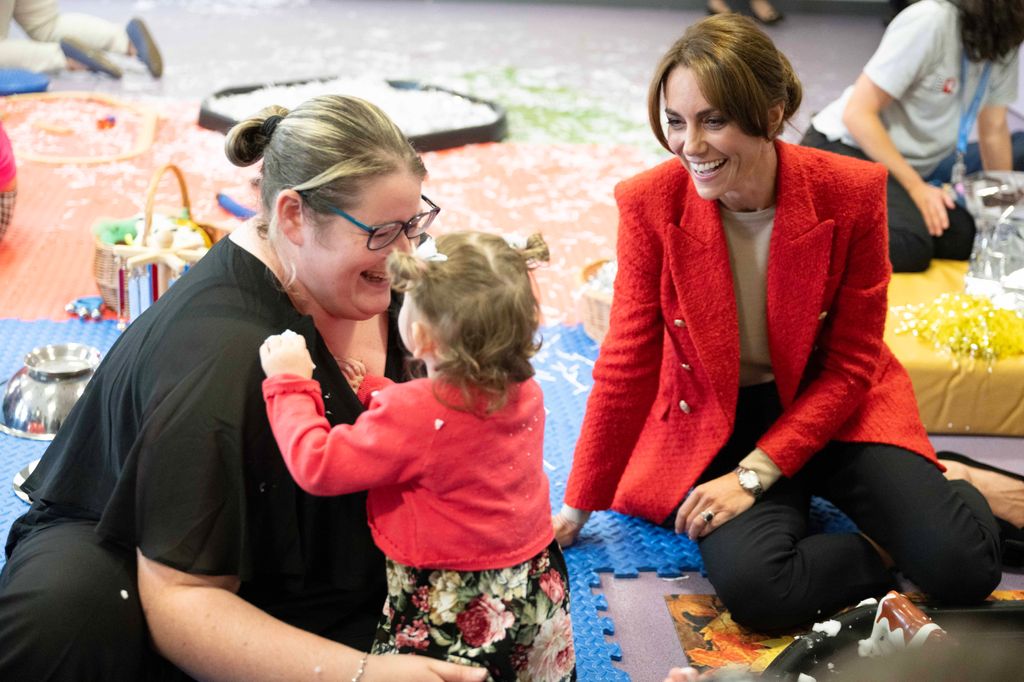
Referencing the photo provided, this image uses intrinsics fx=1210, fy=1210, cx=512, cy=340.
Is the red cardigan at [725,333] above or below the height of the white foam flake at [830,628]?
above

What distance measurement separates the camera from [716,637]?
2131 millimetres

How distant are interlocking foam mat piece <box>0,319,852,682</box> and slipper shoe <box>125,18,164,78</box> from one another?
2.84 metres

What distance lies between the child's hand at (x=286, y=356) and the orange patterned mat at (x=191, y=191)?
187 centimetres

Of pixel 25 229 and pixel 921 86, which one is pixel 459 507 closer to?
pixel 921 86

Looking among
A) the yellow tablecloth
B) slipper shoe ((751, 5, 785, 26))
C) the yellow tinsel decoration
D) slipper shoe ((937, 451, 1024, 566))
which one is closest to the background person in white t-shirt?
the yellow tinsel decoration

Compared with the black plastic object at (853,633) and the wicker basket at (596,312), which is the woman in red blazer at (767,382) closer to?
the black plastic object at (853,633)

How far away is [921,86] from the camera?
10.9ft

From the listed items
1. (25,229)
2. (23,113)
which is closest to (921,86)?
(25,229)

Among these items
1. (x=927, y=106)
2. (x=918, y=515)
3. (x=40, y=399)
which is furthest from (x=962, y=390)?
(x=40, y=399)

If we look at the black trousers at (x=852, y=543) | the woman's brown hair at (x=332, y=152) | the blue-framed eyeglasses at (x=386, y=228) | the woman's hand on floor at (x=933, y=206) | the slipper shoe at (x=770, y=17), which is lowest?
the slipper shoe at (x=770, y=17)

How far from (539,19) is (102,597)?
6.70 meters

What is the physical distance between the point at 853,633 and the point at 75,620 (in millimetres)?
1121

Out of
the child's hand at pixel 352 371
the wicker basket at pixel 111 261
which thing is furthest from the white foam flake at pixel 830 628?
the wicker basket at pixel 111 261

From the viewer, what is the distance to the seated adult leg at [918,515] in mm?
2127
